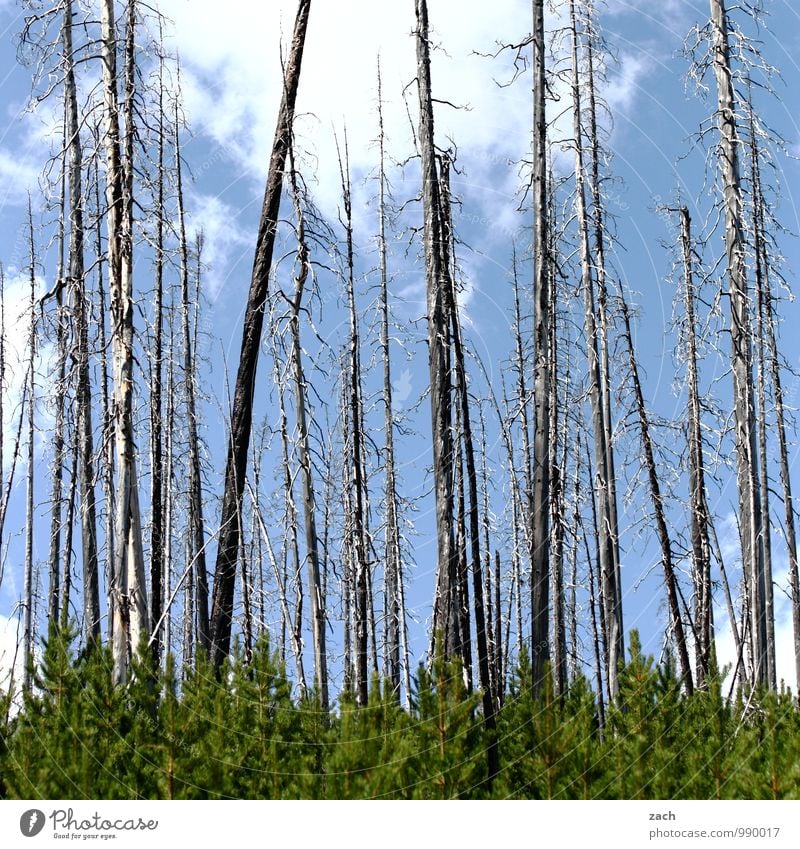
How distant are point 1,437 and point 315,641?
429 centimetres

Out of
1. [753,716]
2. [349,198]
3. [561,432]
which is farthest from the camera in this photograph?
[561,432]

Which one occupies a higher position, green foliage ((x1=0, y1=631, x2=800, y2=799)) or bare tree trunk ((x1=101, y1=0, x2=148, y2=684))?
bare tree trunk ((x1=101, y1=0, x2=148, y2=684))

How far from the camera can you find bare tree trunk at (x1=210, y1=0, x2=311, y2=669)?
10039 mm

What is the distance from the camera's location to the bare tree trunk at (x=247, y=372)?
1004cm

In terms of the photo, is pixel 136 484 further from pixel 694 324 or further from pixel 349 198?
pixel 694 324

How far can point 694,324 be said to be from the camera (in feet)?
56.6

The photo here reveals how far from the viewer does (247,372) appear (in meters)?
10.4

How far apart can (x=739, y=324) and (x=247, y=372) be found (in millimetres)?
4847

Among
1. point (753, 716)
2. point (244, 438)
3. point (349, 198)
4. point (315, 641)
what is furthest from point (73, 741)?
point (349, 198)

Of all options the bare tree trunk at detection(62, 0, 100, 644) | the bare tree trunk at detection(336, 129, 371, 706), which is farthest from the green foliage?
the bare tree trunk at detection(336, 129, 371, 706)

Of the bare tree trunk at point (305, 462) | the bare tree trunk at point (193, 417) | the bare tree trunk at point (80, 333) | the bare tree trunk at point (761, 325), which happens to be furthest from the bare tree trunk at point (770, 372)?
the bare tree trunk at point (193, 417)

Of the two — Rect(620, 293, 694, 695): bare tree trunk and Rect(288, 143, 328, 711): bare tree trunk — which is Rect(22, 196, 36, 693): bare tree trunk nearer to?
Rect(288, 143, 328, 711): bare tree trunk
